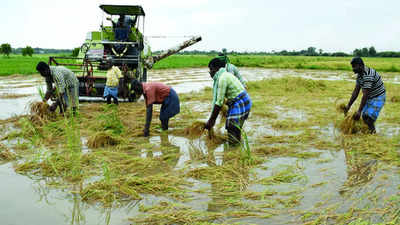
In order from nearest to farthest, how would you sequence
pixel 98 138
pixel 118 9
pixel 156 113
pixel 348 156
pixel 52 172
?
pixel 52 172 → pixel 348 156 → pixel 98 138 → pixel 156 113 → pixel 118 9

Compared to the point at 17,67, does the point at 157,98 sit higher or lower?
lower

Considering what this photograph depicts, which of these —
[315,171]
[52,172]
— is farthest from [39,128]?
[315,171]

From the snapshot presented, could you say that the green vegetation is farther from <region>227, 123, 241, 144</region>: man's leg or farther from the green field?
<region>227, 123, 241, 144</region>: man's leg

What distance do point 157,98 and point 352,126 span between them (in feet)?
11.6

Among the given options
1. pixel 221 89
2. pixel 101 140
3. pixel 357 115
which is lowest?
pixel 101 140

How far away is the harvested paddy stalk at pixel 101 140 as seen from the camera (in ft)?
17.0

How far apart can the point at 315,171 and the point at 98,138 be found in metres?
3.27

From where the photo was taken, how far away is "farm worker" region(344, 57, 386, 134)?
5320 millimetres

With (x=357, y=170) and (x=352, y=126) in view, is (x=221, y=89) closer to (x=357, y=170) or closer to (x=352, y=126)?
(x=357, y=170)

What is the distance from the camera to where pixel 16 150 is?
16.3 ft

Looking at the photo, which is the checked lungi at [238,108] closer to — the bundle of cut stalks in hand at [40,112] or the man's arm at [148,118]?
the man's arm at [148,118]

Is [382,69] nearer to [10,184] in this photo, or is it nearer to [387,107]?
[387,107]

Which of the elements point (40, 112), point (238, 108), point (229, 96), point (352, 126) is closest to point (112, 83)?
point (40, 112)

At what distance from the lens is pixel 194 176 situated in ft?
13.2
